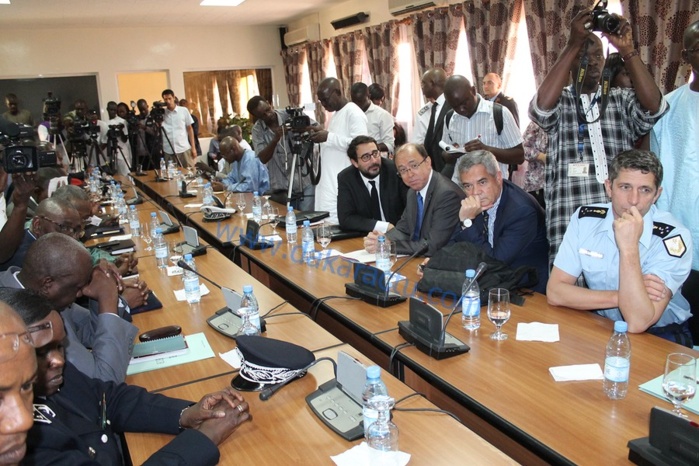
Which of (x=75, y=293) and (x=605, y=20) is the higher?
(x=605, y=20)

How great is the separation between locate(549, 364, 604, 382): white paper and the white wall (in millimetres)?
10028

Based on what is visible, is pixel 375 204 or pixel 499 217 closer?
pixel 499 217

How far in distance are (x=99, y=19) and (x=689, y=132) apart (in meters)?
8.71

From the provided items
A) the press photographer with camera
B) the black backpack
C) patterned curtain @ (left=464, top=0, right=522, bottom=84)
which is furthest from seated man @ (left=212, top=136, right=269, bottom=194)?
the black backpack

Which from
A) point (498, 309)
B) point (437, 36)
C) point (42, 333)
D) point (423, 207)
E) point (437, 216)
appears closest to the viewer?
point (42, 333)

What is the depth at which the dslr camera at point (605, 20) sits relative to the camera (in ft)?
8.19

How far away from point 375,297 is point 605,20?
160 centimetres

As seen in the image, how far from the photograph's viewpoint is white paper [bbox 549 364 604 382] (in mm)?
1611

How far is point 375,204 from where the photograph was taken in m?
3.67

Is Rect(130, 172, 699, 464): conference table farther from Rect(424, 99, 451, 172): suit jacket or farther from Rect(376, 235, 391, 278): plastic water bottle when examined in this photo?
Rect(424, 99, 451, 172): suit jacket

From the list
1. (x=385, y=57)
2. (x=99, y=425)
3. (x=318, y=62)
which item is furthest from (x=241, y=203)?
(x=318, y=62)

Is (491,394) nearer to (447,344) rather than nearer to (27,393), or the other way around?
(447,344)

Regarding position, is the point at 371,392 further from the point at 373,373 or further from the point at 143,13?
the point at 143,13

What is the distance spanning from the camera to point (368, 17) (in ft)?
26.5
